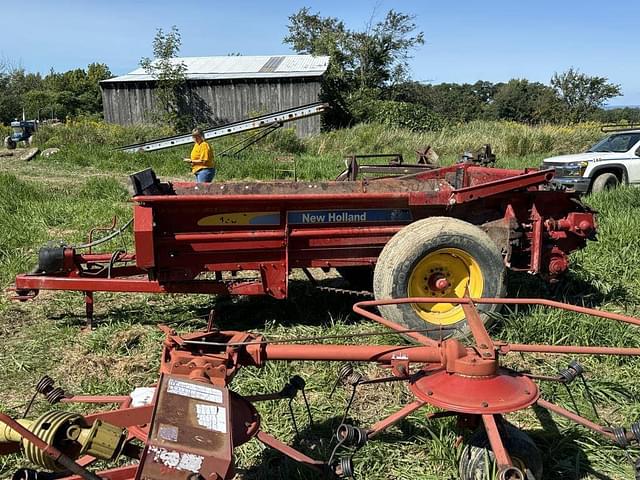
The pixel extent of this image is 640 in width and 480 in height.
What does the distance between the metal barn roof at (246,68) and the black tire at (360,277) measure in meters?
19.5

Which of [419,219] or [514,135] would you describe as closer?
[419,219]

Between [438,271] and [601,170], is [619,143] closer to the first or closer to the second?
[601,170]

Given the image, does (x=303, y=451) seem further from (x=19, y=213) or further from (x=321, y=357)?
(x=19, y=213)

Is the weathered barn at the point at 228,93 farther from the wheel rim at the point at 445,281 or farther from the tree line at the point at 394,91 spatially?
the wheel rim at the point at 445,281

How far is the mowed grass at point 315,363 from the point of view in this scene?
3146 millimetres

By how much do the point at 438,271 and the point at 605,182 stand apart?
8823 millimetres

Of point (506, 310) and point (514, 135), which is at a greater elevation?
point (514, 135)

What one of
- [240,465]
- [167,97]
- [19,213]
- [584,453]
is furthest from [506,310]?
[167,97]

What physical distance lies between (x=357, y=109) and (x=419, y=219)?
23.4 meters

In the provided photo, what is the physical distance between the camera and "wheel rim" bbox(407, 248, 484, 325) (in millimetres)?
4453

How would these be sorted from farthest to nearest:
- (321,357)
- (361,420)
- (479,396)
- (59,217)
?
(59,217)
(361,420)
(321,357)
(479,396)

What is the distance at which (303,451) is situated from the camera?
3195mm

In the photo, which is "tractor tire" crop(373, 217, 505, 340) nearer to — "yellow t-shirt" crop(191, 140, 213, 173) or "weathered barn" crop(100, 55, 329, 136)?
"yellow t-shirt" crop(191, 140, 213, 173)

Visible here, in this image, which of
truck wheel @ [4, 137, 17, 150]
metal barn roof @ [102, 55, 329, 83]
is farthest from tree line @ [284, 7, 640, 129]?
truck wheel @ [4, 137, 17, 150]
